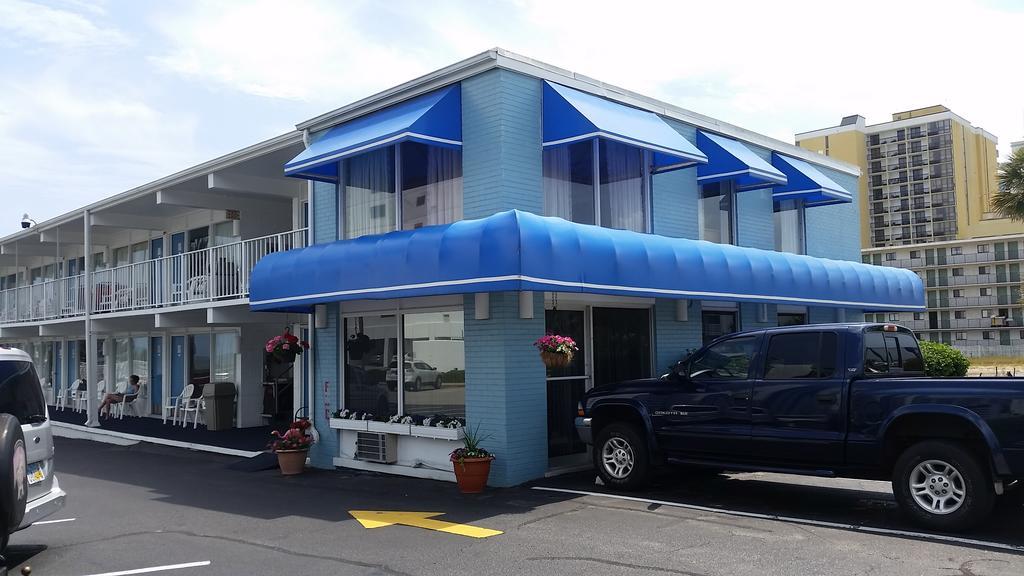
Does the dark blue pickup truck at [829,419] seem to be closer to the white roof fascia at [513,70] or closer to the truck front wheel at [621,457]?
the truck front wheel at [621,457]

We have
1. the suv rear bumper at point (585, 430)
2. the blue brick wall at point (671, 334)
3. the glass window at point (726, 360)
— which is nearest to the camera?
the glass window at point (726, 360)

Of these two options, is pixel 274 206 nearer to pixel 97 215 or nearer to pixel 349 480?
pixel 97 215

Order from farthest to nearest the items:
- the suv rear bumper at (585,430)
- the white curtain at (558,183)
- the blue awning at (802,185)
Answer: the blue awning at (802,185), the white curtain at (558,183), the suv rear bumper at (585,430)

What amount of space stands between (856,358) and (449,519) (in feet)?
15.4

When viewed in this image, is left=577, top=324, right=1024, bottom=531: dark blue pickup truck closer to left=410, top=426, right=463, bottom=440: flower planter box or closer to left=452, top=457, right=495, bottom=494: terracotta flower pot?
left=452, top=457, right=495, bottom=494: terracotta flower pot

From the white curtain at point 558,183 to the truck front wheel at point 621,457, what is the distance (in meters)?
3.41

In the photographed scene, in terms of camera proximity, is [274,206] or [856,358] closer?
[856,358]

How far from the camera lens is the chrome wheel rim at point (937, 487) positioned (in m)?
7.68

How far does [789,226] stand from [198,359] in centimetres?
1475

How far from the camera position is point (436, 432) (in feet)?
38.0

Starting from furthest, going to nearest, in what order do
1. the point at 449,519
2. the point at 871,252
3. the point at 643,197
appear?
the point at 871,252 < the point at 643,197 < the point at 449,519

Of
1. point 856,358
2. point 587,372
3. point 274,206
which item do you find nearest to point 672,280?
point 587,372

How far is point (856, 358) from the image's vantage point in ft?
28.3

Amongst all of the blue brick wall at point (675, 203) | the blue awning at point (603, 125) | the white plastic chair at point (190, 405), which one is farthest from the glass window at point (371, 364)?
the white plastic chair at point (190, 405)
